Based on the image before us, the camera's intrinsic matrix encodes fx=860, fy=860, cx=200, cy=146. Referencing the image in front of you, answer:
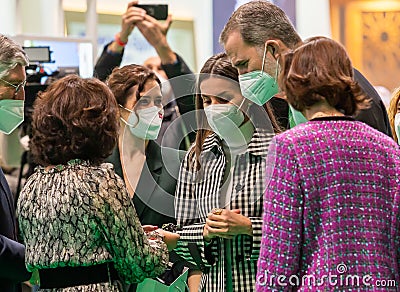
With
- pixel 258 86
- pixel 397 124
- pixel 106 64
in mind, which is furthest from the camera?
pixel 106 64

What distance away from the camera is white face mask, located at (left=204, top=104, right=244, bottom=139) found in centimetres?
262

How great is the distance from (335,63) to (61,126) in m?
0.81

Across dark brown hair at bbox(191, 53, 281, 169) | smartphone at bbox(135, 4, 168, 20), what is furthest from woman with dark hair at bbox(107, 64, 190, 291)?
smartphone at bbox(135, 4, 168, 20)

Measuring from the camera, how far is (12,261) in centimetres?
258

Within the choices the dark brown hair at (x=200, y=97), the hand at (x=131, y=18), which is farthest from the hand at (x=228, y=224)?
the hand at (x=131, y=18)

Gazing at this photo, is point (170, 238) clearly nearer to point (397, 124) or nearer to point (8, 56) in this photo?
point (8, 56)

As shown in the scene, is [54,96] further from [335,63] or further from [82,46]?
[82,46]

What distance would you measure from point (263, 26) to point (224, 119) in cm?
34

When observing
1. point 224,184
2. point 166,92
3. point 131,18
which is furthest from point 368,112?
point 131,18

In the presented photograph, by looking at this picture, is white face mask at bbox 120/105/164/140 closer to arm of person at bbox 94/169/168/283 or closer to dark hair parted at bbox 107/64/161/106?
dark hair parted at bbox 107/64/161/106

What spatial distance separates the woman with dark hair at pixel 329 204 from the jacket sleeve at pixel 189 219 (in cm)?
58

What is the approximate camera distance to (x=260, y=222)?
248 cm

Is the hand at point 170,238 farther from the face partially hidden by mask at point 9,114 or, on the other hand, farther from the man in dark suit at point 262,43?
the face partially hidden by mask at point 9,114

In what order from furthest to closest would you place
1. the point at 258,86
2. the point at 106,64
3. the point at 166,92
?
the point at 106,64, the point at 166,92, the point at 258,86
